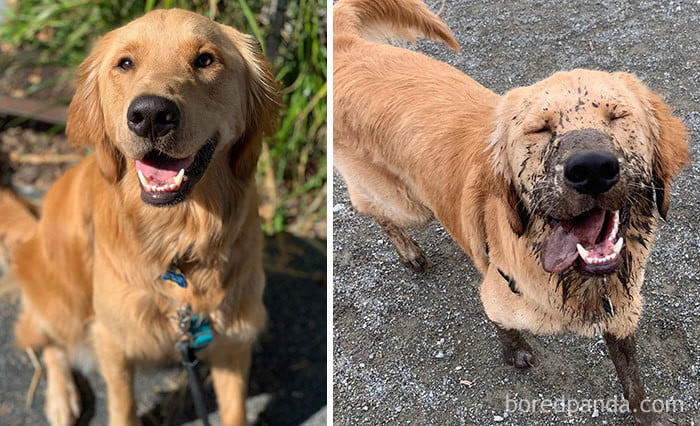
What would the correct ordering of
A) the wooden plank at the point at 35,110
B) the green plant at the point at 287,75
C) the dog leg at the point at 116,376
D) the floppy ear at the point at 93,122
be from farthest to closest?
the wooden plank at the point at 35,110, the green plant at the point at 287,75, the dog leg at the point at 116,376, the floppy ear at the point at 93,122

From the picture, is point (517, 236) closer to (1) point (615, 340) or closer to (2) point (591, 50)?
(1) point (615, 340)

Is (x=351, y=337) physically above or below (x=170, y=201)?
below

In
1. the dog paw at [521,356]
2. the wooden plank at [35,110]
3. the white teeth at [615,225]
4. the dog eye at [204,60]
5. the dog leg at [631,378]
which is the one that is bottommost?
the wooden plank at [35,110]

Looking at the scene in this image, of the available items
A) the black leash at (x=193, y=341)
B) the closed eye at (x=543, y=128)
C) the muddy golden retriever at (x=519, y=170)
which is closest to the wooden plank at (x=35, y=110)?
the muddy golden retriever at (x=519, y=170)

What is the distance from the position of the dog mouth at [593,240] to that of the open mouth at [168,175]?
1.13 meters

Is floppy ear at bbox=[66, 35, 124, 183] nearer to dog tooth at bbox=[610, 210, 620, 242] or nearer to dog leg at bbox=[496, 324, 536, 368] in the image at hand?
dog tooth at bbox=[610, 210, 620, 242]

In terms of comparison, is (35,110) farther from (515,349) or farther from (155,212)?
(515,349)

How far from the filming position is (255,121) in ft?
7.08

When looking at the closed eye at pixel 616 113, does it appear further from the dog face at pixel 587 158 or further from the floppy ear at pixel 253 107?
the floppy ear at pixel 253 107

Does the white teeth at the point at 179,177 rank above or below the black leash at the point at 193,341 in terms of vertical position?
above

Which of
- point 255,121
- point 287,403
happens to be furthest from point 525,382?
point 255,121

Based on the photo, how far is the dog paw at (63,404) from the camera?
284cm

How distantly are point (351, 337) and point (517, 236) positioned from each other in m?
1.29

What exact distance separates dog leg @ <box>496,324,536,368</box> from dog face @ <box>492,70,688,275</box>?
2.70 ft
